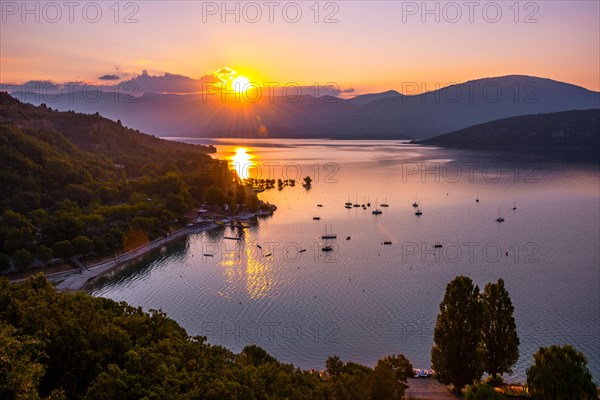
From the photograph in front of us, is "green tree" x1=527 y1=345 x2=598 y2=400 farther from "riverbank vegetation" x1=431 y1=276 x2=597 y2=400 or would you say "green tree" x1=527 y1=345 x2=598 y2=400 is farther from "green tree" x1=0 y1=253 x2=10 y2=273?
"green tree" x1=0 y1=253 x2=10 y2=273

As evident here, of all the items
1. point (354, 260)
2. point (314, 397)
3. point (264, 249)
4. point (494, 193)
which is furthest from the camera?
point (494, 193)

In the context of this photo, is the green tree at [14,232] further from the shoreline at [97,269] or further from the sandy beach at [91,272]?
the sandy beach at [91,272]

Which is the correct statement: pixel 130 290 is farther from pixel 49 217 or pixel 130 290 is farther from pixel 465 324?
pixel 465 324

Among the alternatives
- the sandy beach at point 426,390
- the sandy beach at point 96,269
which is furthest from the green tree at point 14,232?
the sandy beach at point 426,390

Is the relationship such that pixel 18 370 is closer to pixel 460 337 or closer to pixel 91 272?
pixel 460 337

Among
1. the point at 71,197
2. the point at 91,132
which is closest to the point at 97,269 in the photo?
the point at 71,197

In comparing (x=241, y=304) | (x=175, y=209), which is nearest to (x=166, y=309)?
(x=241, y=304)
